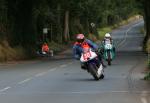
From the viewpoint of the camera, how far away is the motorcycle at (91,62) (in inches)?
893

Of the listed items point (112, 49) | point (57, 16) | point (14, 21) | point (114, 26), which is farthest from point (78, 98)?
point (114, 26)

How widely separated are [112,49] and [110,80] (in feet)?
34.8

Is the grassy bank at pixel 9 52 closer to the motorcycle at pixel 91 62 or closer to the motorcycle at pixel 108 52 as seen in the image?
the motorcycle at pixel 108 52

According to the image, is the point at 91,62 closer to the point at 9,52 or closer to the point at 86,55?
the point at 86,55

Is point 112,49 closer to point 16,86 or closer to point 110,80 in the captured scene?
point 110,80

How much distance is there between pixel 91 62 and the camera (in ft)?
74.8

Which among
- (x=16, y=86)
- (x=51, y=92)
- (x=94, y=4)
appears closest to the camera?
(x=51, y=92)

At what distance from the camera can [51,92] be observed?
18078mm

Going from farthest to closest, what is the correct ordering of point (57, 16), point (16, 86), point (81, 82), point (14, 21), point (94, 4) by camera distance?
1. point (94, 4)
2. point (57, 16)
3. point (14, 21)
4. point (81, 82)
5. point (16, 86)

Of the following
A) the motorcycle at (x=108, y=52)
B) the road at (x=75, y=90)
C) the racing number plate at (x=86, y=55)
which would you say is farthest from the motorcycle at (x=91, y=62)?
the motorcycle at (x=108, y=52)

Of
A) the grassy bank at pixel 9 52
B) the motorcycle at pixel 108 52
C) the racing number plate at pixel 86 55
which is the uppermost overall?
the racing number plate at pixel 86 55

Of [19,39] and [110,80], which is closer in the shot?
[110,80]

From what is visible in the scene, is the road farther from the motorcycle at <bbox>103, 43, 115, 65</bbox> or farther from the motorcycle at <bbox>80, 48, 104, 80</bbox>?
the motorcycle at <bbox>103, 43, 115, 65</bbox>

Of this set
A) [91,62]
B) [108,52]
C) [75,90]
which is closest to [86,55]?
[91,62]
